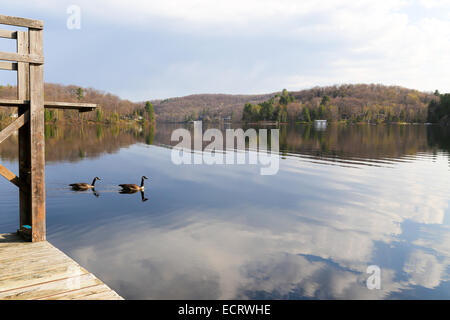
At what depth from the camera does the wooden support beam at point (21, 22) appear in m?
7.86

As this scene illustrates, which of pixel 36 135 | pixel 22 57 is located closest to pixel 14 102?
pixel 36 135

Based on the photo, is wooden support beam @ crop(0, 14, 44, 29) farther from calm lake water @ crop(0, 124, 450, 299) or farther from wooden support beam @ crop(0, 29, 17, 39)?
calm lake water @ crop(0, 124, 450, 299)

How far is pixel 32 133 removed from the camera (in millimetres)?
8398

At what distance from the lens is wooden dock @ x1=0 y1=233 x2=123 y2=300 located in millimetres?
6176

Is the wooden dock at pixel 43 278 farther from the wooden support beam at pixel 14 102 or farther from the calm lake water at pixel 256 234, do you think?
the wooden support beam at pixel 14 102

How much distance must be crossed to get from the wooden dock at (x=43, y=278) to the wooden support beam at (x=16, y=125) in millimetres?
2632

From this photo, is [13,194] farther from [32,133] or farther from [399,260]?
[399,260]

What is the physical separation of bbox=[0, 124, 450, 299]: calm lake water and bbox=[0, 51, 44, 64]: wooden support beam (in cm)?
543

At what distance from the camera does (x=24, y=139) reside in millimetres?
8852

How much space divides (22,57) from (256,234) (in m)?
8.84

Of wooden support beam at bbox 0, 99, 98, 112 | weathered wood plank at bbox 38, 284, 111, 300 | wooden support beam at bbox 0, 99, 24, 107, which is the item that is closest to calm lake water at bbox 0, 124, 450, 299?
weathered wood plank at bbox 38, 284, 111, 300

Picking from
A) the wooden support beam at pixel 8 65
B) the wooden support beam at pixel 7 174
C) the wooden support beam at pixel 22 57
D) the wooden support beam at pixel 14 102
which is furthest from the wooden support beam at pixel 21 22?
the wooden support beam at pixel 7 174
